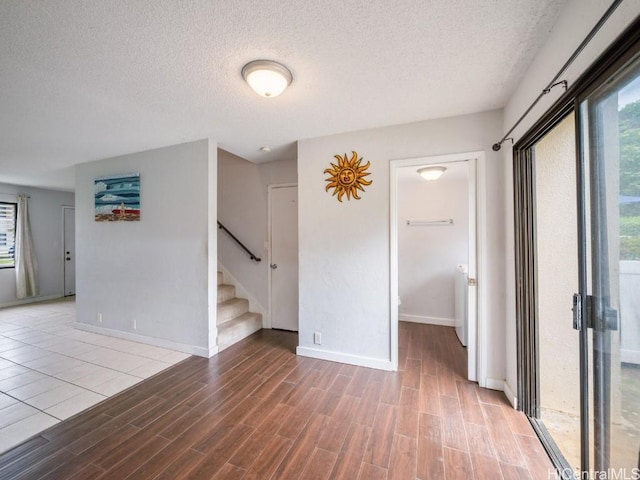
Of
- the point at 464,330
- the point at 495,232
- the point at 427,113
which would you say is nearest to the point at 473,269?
the point at 495,232

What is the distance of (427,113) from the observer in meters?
2.32

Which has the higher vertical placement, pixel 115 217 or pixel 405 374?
pixel 115 217

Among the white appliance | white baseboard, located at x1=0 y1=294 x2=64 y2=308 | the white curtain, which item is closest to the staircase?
the white appliance

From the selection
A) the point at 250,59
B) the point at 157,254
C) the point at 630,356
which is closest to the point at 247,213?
the point at 157,254

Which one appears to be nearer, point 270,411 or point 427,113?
point 270,411

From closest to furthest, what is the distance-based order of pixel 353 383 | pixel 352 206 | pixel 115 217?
pixel 353 383, pixel 352 206, pixel 115 217

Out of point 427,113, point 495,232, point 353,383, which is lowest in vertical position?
point 353,383

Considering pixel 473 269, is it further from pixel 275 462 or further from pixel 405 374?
pixel 275 462

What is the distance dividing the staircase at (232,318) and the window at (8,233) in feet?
15.4

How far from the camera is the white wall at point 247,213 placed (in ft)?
12.8

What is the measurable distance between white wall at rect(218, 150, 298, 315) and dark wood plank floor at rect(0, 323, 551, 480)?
1598 millimetres

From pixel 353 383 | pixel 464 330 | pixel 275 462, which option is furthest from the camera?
pixel 464 330

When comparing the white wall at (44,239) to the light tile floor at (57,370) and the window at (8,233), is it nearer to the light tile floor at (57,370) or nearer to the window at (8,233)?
the window at (8,233)

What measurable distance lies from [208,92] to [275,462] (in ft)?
8.24
